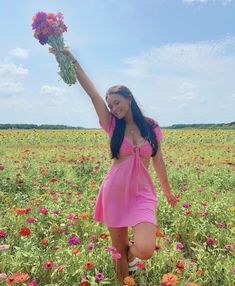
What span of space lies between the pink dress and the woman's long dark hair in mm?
54

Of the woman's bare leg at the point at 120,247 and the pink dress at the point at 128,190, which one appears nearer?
the pink dress at the point at 128,190

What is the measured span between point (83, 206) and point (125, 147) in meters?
2.36

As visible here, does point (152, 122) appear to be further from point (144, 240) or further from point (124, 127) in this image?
point (144, 240)

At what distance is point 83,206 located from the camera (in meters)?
6.00

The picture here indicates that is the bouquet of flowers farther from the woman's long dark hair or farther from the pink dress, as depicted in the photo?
the pink dress

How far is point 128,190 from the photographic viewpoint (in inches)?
149

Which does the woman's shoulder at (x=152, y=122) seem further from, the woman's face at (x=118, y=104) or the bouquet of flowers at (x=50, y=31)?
the bouquet of flowers at (x=50, y=31)

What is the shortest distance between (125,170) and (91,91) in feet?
2.47

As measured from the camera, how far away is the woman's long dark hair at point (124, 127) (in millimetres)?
3871

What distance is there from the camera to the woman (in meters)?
3.77

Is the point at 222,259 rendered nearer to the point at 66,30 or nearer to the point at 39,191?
the point at 66,30

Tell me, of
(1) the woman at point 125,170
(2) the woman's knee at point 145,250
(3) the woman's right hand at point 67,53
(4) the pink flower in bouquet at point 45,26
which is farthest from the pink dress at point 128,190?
(4) the pink flower in bouquet at point 45,26

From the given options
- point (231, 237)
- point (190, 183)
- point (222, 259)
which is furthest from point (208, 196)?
point (222, 259)

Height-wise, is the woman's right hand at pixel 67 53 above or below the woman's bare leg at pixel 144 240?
→ above
